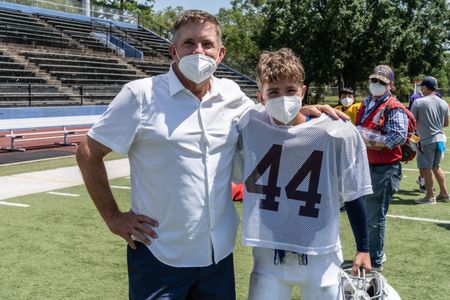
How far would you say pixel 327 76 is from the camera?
37125 mm

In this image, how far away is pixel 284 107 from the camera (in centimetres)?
256

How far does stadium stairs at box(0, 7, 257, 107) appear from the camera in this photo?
805 inches

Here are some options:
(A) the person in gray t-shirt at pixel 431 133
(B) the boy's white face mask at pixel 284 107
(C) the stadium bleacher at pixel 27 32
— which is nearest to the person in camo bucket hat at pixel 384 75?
(B) the boy's white face mask at pixel 284 107

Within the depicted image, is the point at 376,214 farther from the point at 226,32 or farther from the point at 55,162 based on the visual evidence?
the point at 226,32

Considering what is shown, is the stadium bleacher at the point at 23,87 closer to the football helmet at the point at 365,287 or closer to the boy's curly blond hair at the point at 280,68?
the boy's curly blond hair at the point at 280,68

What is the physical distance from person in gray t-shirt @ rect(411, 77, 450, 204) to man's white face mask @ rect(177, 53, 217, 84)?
626 cm

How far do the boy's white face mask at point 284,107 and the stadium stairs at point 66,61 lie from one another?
1735 centimetres

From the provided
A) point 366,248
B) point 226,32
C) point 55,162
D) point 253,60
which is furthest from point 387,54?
point 366,248

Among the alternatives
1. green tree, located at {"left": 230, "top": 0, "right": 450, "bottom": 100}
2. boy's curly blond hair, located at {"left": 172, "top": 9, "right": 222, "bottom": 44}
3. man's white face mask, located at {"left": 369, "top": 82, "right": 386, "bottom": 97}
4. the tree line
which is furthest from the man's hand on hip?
green tree, located at {"left": 230, "top": 0, "right": 450, "bottom": 100}

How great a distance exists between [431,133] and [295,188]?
20.0ft

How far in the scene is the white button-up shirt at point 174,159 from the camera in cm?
241

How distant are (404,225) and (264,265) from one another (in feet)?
14.8

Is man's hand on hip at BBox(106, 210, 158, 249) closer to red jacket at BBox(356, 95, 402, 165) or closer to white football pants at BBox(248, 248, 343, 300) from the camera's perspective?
white football pants at BBox(248, 248, 343, 300)

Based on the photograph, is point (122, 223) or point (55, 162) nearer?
point (122, 223)
